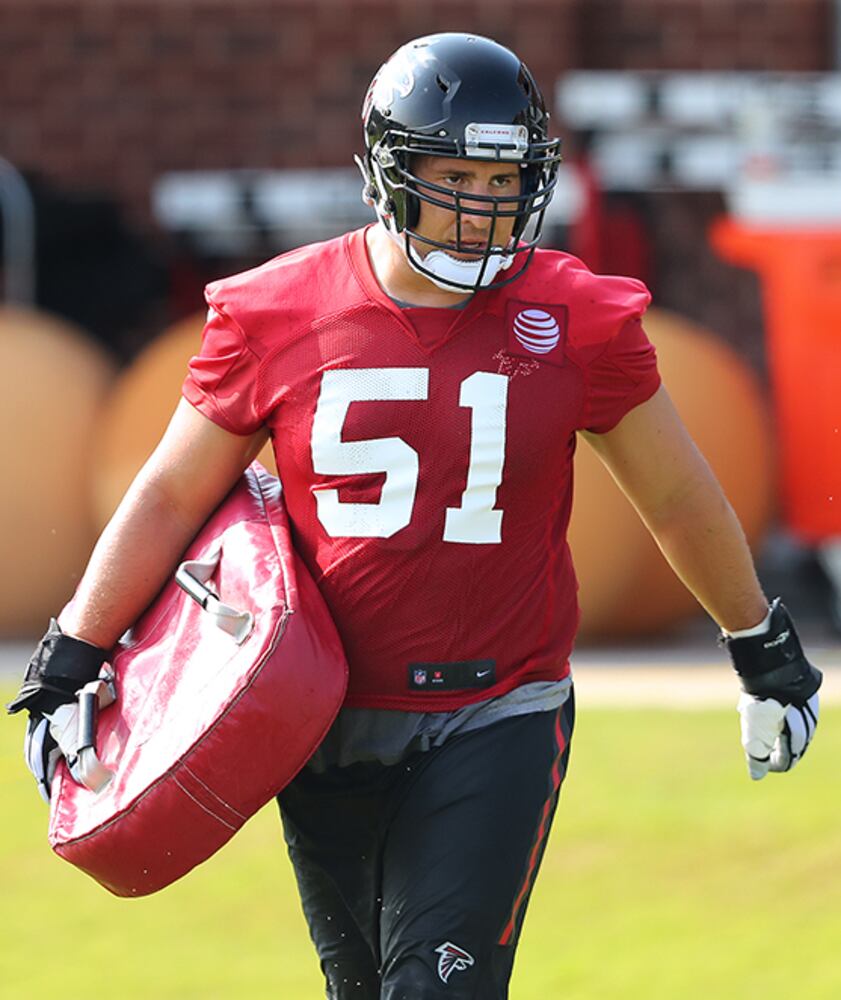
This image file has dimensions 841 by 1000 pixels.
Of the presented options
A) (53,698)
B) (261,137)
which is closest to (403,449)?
(53,698)

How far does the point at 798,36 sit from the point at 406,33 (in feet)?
8.49

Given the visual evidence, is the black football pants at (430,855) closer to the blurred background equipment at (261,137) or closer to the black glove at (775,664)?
the black glove at (775,664)

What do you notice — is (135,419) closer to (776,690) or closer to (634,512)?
(634,512)

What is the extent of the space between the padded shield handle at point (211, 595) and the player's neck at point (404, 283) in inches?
20.6

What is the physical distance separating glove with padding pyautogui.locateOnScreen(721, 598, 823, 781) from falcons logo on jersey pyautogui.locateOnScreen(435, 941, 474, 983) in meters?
0.80

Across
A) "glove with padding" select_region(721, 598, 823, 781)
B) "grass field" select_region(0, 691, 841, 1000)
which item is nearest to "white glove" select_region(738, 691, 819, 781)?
"glove with padding" select_region(721, 598, 823, 781)

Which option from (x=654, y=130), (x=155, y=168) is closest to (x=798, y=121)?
(x=654, y=130)

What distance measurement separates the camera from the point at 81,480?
1023 cm

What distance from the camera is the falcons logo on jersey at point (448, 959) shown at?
3.18 m

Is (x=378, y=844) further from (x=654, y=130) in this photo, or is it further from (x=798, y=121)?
(x=654, y=130)

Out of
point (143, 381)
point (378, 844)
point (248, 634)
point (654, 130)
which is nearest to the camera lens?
point (248, 634)

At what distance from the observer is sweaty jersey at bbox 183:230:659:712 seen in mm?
3271

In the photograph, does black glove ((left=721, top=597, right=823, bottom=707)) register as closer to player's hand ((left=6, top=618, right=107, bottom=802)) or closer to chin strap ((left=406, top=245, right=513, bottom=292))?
chin strap ((left=406, top=245, right=513, bottom=292))

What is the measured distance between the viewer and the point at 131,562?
3.46 meters
